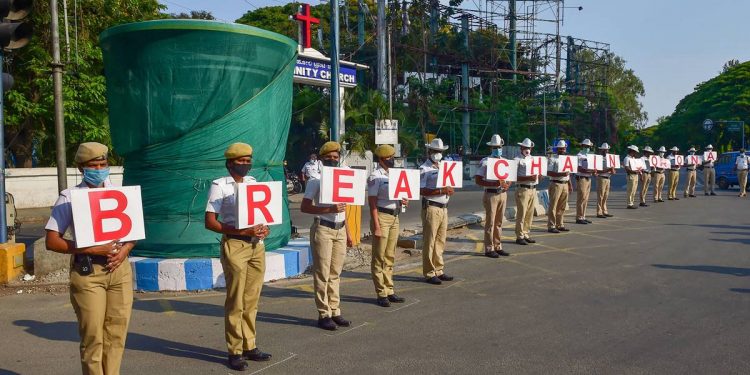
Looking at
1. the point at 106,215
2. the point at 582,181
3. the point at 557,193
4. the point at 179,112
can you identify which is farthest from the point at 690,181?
the point at 106,215

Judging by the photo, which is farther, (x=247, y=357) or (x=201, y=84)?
(x=201, y=84)

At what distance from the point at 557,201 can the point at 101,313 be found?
412 inches

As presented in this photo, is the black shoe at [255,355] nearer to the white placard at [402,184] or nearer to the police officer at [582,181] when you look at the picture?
the white placard at [402,184]

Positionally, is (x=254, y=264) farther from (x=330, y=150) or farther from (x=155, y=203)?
(x=155, y=203)

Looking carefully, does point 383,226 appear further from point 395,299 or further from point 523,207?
point 523,207

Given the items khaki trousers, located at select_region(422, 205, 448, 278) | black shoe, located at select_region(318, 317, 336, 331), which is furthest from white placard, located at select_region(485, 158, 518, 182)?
black shoe, located at select_region(318, 317, 336, 331)

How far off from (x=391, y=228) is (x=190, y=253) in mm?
3168

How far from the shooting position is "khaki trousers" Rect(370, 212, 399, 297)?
6.77 meters

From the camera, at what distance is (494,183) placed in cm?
977

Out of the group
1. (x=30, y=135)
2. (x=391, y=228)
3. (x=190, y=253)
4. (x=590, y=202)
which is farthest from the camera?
(x=30, y=135)

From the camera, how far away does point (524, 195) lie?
35.9ft

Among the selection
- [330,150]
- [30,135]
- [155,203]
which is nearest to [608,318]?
[330,150]

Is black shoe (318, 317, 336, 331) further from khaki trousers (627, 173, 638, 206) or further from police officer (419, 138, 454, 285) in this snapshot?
khaki trousers (627, 173, 638, 206)

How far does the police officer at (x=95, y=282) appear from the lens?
389cm
